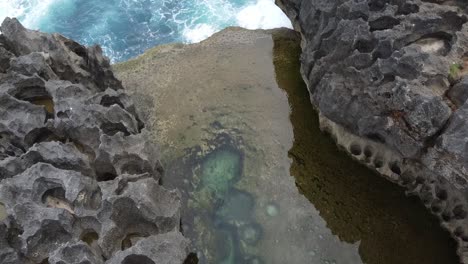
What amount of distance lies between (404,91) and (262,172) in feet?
21.3

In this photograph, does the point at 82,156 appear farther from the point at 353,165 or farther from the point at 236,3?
the point at 236,3

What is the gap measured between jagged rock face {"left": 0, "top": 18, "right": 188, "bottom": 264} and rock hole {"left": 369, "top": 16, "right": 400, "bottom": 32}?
34.8 feet

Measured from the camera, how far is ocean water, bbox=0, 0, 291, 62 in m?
32.8

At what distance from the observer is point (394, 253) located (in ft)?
55.4

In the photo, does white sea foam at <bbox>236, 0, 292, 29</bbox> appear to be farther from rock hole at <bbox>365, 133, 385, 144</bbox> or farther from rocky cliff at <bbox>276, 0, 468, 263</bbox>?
rock hole at <bbox>365, 133, 385, 144</bbox>

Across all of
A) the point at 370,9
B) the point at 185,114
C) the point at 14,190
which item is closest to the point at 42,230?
the point at 14,190

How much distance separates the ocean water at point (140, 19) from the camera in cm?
3284

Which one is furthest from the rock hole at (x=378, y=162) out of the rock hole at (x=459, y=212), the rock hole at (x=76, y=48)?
the rock hole at (x=76, y=48)

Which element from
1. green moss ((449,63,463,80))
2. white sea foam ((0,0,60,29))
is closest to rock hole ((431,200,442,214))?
green moss ((449,63,463,80))

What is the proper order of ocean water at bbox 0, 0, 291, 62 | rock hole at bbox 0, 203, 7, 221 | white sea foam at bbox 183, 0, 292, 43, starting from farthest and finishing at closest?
white sea foam at bbox 183, 0, 292, 43, ocean water at bbox 0, 0, 291, 62, rock hole at bbox 0, 203, 7, 221

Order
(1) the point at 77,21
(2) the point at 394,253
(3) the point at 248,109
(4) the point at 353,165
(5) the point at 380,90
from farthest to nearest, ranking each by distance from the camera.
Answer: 1. (1) the point at 77,21
2. (3) the point at 248,109
3. (4) the point at 353,165
4. (5) the point at 380,90
5. (2) the point at 394,253

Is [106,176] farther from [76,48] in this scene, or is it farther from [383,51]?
[383,51]

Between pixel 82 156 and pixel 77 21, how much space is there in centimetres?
2028

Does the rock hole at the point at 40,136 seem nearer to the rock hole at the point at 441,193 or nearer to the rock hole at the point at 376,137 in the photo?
the rock hole at the point at 376,137
